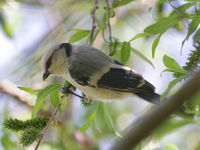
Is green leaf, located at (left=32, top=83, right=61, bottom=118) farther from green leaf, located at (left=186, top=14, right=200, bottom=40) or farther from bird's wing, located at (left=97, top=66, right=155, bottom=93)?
green leaf, located at (left=186, top=14, right=200, bottom=40)

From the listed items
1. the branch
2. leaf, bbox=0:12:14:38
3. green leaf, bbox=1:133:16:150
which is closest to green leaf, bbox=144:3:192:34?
the branch

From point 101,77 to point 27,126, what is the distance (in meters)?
0.59

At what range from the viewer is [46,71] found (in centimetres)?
185

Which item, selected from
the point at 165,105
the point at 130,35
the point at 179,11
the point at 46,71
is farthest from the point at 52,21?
the point at 165,105

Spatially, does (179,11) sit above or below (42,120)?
above

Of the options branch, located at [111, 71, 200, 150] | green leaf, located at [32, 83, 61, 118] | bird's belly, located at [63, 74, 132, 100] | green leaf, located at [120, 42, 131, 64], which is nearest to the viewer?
branch, located at [111, 71, 200, 150]

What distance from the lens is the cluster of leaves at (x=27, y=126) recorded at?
1.22 meters

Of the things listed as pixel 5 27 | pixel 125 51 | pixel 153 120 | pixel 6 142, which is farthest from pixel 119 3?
pixel 5 27

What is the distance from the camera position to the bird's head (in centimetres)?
184

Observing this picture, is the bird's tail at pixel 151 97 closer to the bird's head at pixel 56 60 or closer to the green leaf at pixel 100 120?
the green leaf at pixel 100 120

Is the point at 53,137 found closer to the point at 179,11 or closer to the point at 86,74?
the point at 86,74

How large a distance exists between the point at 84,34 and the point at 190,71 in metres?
0.72

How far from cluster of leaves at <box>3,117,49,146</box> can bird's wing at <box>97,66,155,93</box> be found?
0.52 meters

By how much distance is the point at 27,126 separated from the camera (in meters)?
1.29
